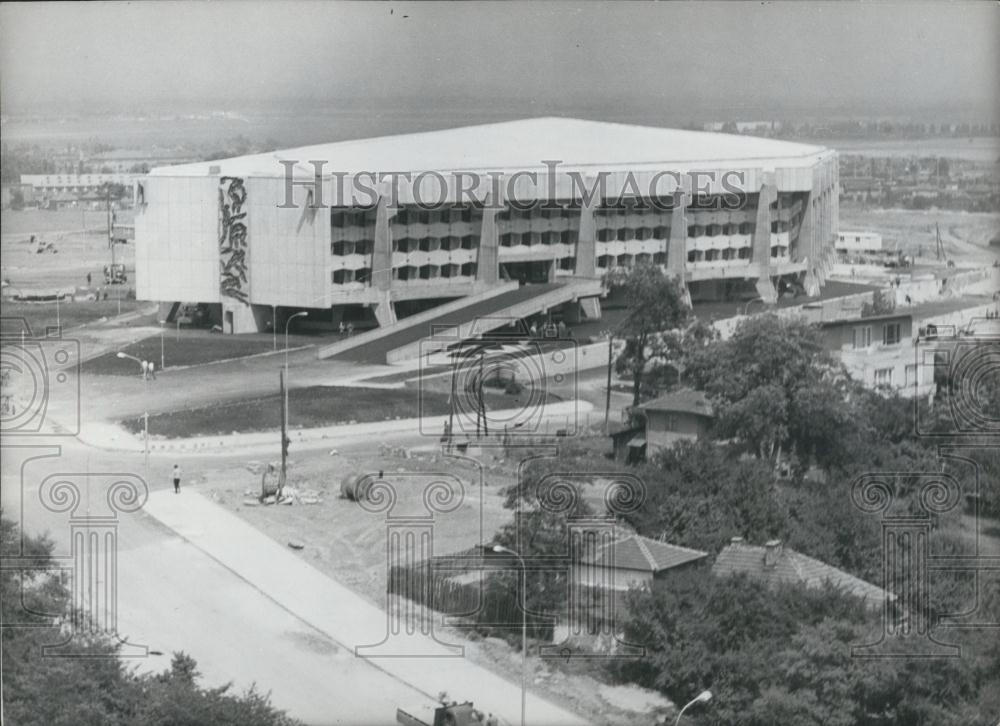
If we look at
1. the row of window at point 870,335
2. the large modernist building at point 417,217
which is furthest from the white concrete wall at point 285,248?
the row of window at point 870,335

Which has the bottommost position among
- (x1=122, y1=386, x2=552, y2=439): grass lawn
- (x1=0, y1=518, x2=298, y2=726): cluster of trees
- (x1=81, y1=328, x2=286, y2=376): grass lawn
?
(x1=0, y1=518, x2=298, y2=726): cluster of trees

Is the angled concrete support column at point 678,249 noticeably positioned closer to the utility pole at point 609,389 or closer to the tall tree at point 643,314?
the tall tree at point 643,314

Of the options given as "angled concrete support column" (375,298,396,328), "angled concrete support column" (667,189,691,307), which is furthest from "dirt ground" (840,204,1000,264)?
"angled concrete support column" (375,298,396,328)

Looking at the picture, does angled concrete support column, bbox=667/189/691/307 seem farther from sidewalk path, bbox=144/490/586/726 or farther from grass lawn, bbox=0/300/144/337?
sidewalk path, bbox=144/490/586/726

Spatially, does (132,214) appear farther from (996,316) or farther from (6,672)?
(996,316)

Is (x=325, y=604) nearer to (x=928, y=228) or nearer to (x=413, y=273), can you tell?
(x=413, y=273)

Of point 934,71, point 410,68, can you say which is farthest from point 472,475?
point 934,71
